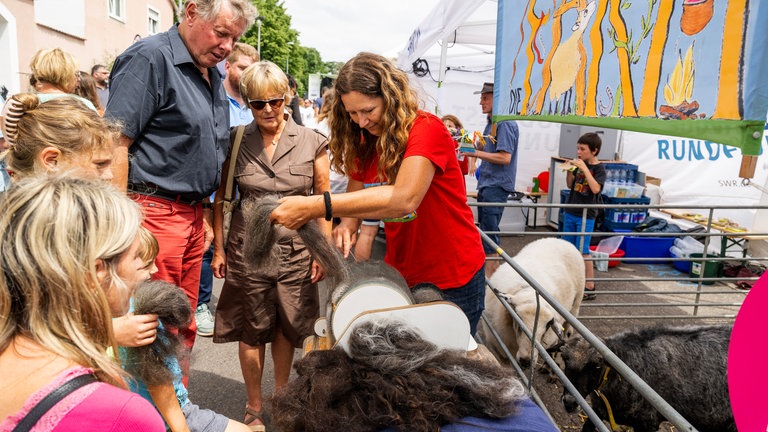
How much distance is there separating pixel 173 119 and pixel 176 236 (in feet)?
1.75

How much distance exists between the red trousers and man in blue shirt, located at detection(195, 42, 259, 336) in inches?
58.1

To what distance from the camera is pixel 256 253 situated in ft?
6.32

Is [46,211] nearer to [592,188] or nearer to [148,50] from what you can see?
[148,50]

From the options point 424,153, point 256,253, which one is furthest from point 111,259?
point 424,153

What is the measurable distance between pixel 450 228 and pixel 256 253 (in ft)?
2.58

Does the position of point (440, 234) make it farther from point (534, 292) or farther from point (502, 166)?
point (502, 166)

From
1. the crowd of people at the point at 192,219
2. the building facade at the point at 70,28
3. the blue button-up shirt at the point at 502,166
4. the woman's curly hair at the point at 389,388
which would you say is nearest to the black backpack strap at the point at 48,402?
the crowd of people at the point at 192,219

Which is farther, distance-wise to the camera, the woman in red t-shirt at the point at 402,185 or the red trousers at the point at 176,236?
the red trousers at the point at 176,236

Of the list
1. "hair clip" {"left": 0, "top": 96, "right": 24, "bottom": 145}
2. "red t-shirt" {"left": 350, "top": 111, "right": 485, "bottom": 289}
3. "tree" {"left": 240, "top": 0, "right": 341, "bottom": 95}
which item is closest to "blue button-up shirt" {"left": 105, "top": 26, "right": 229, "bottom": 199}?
"hair clip" {"left": 0, "top": 96, "right": 24, "bottom": 145}

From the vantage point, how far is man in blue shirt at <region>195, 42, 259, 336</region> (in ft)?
12.7

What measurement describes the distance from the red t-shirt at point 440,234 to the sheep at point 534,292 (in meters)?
0.56

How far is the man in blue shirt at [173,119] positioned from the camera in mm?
2066

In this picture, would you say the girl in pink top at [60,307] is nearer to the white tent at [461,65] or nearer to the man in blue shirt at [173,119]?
the man in blue shirt at [173,119]

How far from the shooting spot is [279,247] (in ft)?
8.20
